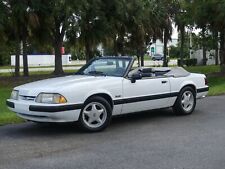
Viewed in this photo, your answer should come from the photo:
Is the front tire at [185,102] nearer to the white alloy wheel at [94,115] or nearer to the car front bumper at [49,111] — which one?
the white alloy wheel at [94,115]

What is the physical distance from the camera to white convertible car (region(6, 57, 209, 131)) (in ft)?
26.6

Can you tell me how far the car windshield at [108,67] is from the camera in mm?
9375

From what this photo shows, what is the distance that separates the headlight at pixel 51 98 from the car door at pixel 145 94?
4.49ft

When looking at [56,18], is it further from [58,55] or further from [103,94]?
[103,94]

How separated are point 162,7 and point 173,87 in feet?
93.0

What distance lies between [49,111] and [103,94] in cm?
117

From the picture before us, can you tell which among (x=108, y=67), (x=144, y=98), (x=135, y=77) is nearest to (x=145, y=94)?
(x=144, y=98)

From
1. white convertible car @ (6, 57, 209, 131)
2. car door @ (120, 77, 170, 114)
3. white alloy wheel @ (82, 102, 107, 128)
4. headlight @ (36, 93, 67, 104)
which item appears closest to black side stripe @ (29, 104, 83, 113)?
white convertible car @ (6, 57, 209, 131)

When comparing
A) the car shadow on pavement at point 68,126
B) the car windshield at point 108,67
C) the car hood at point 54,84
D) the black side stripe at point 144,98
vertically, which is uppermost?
the car windshield at point 108,67

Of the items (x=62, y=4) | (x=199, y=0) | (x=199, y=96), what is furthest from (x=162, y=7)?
(x=199, y=96)

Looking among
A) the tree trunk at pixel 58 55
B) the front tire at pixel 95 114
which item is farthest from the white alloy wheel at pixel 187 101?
the tree trunk at pixel 58 55

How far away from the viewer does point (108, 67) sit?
961 cm

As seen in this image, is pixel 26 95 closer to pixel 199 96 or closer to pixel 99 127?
pixel 99 127

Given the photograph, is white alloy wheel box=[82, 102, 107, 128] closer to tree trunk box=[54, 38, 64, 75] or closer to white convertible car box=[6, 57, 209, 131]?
white convertible car box=[6, 57, 209, 131]
